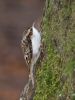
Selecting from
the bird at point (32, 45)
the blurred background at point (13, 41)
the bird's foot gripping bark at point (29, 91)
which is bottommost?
the bird's foot gripping bark at point (29, 91)

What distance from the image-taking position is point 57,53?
344 cm

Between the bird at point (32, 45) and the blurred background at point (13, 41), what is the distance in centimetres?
506

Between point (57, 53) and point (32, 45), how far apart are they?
22cm

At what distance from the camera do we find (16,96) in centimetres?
891

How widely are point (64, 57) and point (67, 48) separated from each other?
5 centimetres

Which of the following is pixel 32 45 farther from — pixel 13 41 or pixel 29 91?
pixel 13 41

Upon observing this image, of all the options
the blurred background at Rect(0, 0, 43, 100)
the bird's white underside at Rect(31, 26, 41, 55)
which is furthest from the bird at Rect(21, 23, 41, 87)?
the blurred background at Rect(0, 0, 43, 100)

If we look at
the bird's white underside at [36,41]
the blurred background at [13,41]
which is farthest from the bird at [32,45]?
the blurred background at [13,41]

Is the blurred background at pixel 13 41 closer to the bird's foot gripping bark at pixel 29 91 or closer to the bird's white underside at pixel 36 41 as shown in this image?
the bird's foot gripping bark at pixel 29 91

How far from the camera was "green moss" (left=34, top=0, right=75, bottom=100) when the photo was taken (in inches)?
129

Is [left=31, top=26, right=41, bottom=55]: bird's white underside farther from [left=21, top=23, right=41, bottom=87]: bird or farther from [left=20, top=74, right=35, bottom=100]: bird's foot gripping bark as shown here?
[left=20, top=74, right=35, bottom=100]: bird's foot gripping bark

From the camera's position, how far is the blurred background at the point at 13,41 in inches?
357

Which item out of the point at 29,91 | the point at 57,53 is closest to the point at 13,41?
the point at 29,91

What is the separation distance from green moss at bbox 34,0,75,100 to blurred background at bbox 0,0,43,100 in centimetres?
518
